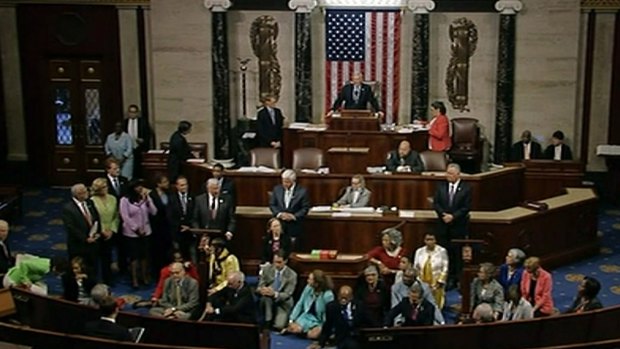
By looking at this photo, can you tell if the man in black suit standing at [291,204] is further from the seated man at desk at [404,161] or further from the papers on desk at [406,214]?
the seated man at desk at [404,161]

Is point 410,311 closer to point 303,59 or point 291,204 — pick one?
point 291,204

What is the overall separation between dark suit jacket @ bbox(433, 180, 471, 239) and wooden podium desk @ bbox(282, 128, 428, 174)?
327cm

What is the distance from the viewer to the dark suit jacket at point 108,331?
8922mm

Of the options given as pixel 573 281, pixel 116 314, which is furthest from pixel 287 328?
pixel 573 281

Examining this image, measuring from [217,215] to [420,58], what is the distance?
6.50 metres

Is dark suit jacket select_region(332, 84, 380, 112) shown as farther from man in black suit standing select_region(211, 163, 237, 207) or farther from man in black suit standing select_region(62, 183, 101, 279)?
man in black suit standing select_region(62, 183, 101, 279)

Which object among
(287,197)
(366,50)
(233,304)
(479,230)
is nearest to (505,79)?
(366,50)

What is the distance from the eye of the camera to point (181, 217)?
42.8ft

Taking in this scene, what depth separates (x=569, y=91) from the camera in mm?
17734

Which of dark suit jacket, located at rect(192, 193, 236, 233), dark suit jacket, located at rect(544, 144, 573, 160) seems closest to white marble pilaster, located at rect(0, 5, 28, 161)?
dark suit jacket, located at rect(192, 193, 236, 233)

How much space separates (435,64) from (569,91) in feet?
8.14

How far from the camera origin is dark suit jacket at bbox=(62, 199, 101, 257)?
12445 millimetres

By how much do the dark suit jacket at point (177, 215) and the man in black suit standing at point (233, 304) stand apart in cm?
231

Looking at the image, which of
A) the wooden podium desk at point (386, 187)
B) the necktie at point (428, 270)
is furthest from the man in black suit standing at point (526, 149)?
the necktie at point (428, 270)
